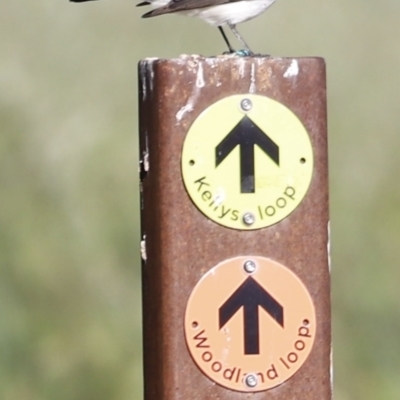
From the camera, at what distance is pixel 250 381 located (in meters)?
3.14

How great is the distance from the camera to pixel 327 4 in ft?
25.9

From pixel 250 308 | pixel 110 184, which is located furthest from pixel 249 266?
pixel 110 184

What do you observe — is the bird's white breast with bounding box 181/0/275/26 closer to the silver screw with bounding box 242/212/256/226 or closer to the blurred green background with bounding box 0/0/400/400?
the blurred green background with bounding box 0/0/400/400

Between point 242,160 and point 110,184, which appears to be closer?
point 242,160

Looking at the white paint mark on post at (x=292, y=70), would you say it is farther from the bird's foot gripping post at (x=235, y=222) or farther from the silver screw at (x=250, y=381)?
Answer: the silver screw at (x=250, y=381)

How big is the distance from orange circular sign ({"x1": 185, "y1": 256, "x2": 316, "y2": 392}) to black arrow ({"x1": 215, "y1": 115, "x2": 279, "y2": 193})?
187mm

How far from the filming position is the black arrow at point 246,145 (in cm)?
311

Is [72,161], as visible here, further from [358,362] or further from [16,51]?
[358,362]

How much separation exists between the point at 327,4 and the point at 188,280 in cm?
504

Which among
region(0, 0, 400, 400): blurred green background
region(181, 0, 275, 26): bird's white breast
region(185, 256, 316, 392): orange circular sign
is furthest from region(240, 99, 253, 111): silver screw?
region(0, 0, 400, 400): blurred green background

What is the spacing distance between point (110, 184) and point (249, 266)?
11.4ft

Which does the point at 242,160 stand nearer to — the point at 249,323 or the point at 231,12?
the point at 249,323

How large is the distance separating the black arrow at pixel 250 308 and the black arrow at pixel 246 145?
235 millimetres

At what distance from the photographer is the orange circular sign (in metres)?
3.12
